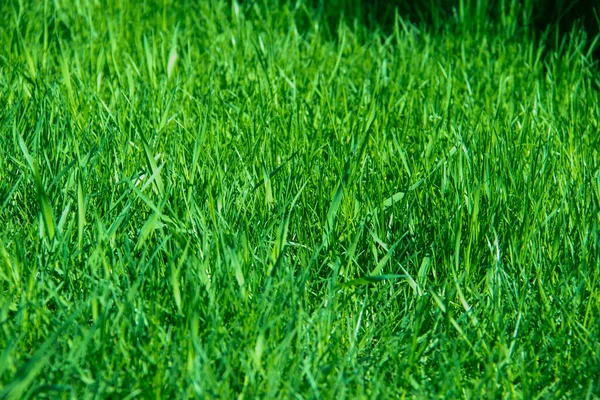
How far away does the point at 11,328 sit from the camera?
151cm

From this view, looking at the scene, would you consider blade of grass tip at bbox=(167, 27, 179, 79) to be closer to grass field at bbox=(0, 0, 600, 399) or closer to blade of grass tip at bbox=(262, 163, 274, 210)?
grass field at bbox=(0, 0, 600, 399)

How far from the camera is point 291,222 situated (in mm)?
2045

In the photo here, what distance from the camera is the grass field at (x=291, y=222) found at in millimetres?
1541

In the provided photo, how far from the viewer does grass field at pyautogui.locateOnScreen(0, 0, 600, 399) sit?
154cm

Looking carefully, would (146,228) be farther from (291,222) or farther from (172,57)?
(172,57)

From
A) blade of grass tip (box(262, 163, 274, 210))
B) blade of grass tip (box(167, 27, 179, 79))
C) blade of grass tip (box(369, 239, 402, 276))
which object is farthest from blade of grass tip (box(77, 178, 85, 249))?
blade of grass tip (box(167, 27, 179, 79))

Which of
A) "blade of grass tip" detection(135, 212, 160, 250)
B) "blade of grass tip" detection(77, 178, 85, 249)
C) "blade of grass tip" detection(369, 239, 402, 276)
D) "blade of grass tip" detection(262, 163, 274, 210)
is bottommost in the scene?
"blade of grass tip" detection(369, 239, 402, 276)

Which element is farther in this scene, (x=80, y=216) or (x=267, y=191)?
(x=267, y=191)

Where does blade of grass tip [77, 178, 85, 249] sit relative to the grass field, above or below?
above

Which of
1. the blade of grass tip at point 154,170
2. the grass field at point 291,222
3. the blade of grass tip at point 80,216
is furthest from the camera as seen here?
the blade of grass tip at point 154,170

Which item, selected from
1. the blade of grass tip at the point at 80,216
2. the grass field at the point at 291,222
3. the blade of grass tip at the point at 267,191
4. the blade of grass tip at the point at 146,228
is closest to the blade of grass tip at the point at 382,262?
the grass field at the point at 291,222

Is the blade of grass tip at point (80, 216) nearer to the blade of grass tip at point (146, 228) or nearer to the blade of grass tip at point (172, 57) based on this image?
the blade of grass tip at point (146, 228)

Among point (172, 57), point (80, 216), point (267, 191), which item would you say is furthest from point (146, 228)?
point (172, 57)

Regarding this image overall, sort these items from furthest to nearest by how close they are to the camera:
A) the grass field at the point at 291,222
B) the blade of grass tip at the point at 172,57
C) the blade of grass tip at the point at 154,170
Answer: the blade of grass tip at the point at 172,57 → the blade of grass tip at the point at 154,170 → the grass field at the point at 291,222
